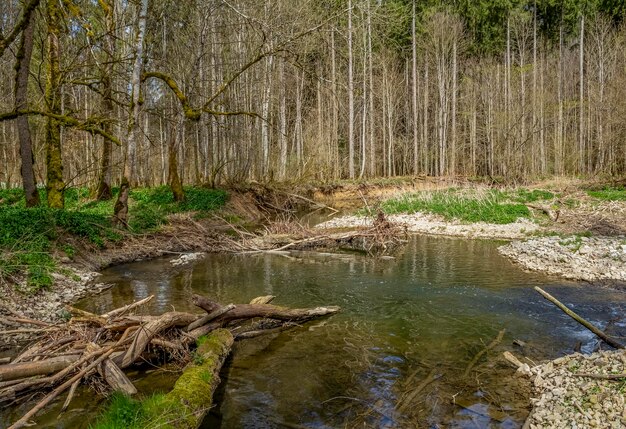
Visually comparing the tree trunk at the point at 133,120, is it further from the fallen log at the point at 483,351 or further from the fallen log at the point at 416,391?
the fallen log at the point at 483,351

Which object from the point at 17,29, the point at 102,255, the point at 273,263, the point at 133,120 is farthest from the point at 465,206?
the point at 17,29

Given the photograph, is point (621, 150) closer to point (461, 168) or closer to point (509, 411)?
point (461, 168)

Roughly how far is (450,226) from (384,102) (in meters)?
20.2

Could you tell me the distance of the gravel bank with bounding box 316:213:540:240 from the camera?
53.2ft

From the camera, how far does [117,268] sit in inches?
455

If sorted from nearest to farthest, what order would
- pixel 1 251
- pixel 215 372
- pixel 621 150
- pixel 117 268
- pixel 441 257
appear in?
pixel 215 372
pixel 1 251
pixel 117 268
pixel 441 257
pixel 621 150

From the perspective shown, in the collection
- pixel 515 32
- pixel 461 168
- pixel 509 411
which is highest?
pixel 515 32

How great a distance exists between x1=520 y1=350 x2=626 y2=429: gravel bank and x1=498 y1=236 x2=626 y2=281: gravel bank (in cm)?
611

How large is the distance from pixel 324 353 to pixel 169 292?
4.48 meters

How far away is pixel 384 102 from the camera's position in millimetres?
35688

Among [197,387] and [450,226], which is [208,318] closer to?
[197,387]

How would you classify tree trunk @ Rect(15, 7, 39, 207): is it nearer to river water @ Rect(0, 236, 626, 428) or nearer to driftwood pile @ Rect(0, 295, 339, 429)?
river water @ Rect(0, 236, 626, 428)

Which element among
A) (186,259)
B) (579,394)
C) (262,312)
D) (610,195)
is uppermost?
(610,195)

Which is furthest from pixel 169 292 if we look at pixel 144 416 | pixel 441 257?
pixel 441 257
